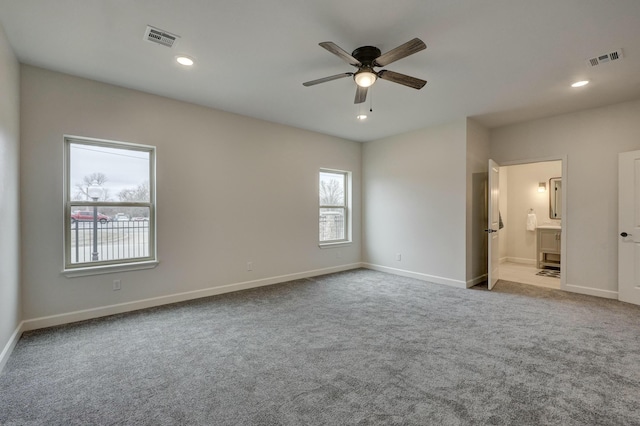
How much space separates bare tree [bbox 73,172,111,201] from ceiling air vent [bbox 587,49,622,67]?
17.8ft

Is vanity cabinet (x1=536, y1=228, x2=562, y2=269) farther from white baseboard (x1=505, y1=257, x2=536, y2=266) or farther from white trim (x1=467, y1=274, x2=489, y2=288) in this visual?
white trim (x1=467, y1=274, x2=489, y2=288)

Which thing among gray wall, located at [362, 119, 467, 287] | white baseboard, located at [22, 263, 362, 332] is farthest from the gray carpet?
gray wall, located at [362, 119, 467, 287]

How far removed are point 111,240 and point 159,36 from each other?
8.05 ft

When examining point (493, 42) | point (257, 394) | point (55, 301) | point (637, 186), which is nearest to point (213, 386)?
point (257, 394)

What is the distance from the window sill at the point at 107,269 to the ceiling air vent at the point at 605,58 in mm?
5323

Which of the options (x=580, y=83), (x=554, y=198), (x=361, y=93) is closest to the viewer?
(x=361, y=93)

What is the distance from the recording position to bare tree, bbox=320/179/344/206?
598 centimetres

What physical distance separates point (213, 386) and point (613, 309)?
470cm

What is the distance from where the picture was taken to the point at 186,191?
4133mm

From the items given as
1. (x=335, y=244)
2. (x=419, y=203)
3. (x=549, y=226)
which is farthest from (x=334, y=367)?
(x=549, y=226)

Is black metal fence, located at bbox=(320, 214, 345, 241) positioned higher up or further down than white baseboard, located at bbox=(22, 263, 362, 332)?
higher up

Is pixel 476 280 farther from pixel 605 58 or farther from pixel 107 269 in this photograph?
pixel 107 269

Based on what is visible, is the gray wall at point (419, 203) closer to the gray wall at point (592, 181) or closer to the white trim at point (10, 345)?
the gray wall at point (592, 181)

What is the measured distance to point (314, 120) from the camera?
4941 millimetres
